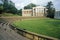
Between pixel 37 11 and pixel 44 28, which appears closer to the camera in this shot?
pixel 44 28

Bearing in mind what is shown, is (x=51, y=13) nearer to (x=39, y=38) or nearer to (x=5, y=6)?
(x=5, y=6)

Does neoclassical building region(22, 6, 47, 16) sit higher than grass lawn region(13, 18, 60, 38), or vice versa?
grass lawn region(13, 18, 60, 38)

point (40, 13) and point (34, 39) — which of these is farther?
point (40, 13)

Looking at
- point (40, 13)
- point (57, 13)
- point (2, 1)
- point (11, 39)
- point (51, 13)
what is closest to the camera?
point (11, 39)

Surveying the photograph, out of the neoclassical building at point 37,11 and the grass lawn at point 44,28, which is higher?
the grass lawn at point 44,28

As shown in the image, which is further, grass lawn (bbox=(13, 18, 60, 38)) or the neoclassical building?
the neoclassical building

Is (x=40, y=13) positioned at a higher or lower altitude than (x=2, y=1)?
lower

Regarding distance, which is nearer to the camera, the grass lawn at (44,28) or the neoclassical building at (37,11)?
the grass lawn at (44,28)

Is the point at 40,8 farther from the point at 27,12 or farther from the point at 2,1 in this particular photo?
the point at 2,1

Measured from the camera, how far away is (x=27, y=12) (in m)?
90.6

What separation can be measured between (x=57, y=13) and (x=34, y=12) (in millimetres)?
25093

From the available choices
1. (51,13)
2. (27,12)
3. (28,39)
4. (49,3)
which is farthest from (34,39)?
(49,3)

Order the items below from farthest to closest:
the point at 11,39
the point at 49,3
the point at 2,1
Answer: the point at 49,3 → the point at 2,1 → the point at 11,39

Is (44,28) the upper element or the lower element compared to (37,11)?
upper
